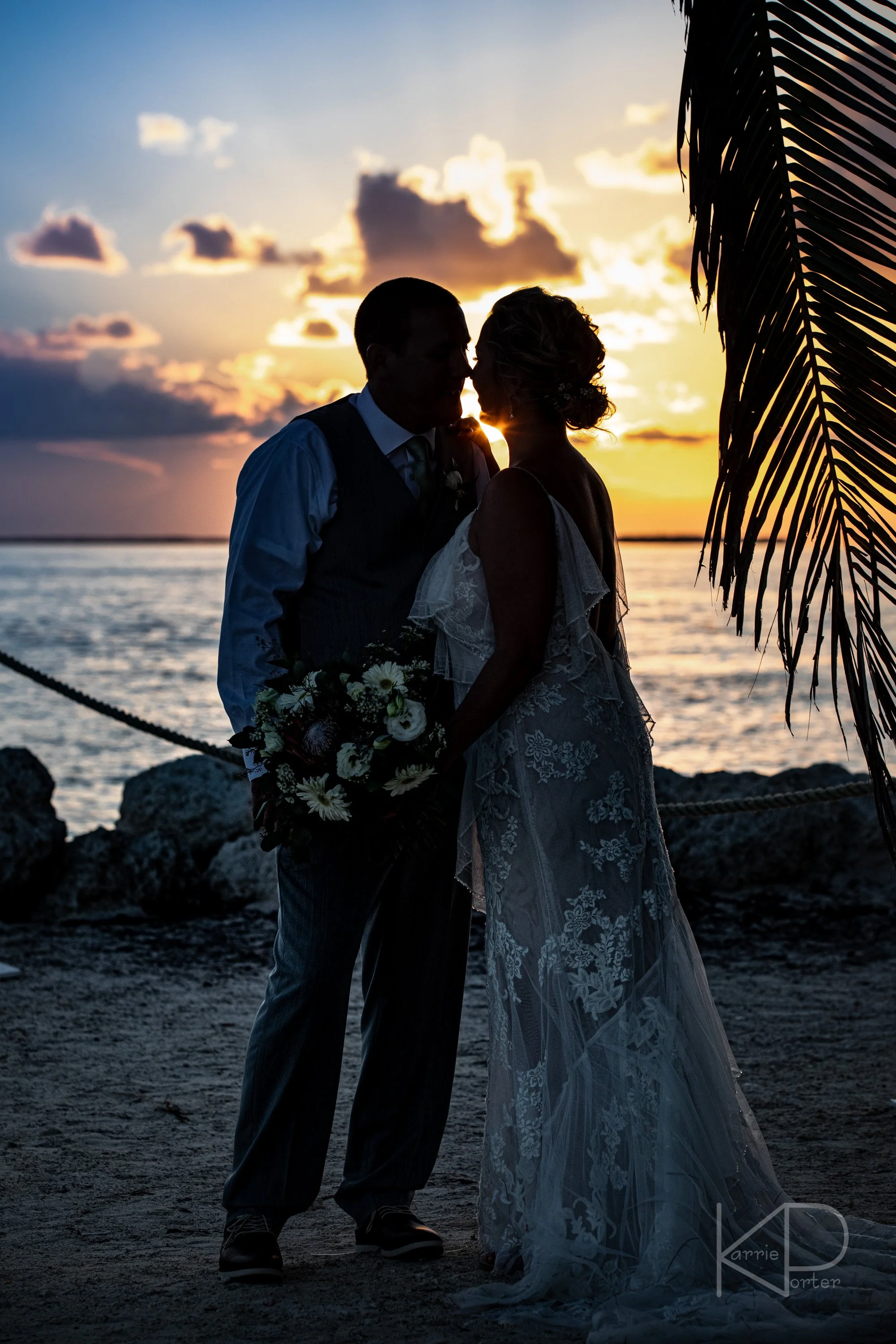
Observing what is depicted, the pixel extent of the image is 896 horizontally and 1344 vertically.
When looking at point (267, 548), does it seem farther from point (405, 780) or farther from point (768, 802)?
point (768, 802)

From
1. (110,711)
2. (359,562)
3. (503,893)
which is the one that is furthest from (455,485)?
(110,711)

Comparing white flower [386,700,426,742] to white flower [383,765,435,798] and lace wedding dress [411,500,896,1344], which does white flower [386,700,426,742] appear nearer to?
white flower [383,765,435,798]

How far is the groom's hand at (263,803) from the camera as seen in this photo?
3211 mm

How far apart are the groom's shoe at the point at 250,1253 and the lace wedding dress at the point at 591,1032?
51 centimetres

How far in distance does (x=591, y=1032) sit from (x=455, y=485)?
143 centimetres

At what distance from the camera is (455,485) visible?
11.6 ft

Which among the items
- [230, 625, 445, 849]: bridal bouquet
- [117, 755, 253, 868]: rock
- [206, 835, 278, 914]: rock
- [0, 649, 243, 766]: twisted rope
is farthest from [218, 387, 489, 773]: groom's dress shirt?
[117, 755, 253, 868]: rock

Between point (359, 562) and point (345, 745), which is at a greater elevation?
point (359, 562)

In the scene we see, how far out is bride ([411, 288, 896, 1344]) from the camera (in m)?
3.08

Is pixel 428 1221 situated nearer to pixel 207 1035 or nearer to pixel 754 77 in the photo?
pixel 207 1035

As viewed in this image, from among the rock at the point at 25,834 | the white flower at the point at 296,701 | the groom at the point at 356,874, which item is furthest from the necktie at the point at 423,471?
the rock at the point at 25,834

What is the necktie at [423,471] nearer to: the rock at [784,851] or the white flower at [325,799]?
the white flower at [325,799]

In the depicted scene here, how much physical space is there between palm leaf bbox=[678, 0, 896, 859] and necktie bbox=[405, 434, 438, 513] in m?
0.74

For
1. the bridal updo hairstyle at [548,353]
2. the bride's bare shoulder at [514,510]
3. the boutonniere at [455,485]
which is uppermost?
the bridal updo hairstyle at [548,353]
